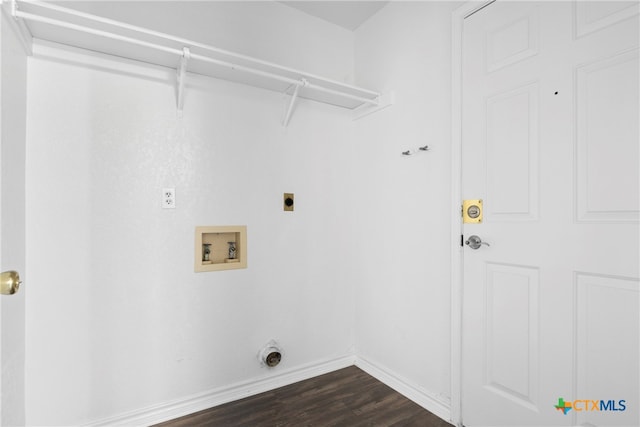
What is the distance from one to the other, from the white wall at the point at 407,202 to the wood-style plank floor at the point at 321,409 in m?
0.14

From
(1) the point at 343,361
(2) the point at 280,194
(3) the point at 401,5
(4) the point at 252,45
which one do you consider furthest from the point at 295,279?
(3) the point at 401,5

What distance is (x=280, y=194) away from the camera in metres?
2.12

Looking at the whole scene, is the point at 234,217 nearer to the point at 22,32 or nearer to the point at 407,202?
the point at 407,202

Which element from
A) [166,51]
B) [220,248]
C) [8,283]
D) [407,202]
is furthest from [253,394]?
[166,51]

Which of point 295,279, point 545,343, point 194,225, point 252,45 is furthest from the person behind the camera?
point 295,279

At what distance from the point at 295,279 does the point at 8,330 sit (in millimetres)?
1424

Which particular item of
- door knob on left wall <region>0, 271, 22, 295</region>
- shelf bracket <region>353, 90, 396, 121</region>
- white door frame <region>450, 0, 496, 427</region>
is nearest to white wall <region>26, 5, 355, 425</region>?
shelf bracket <region>353, 90, 396, 121</region>

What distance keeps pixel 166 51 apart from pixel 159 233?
3.07 ft

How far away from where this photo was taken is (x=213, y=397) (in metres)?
1.85

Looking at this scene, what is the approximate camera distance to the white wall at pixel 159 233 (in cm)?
148

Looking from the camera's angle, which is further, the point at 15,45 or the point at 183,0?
the point at 183,0

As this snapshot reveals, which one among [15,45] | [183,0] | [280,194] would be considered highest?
[183,0]

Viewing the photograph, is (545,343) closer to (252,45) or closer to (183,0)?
(252,45)

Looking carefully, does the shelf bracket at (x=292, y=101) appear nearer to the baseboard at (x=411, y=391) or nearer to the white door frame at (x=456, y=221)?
the white door frame at (x=456, y=221)
